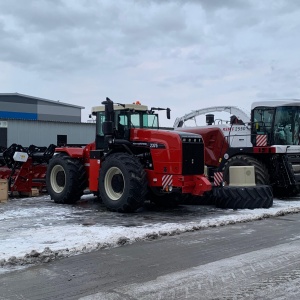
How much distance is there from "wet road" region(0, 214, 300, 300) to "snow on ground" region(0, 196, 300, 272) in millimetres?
347

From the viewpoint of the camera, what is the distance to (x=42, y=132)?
35.5 meters

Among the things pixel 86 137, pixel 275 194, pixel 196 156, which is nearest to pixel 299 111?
pixel 275 194

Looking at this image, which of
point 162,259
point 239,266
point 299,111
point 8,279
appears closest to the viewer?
point 8,279

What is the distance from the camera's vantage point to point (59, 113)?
58625 millimetres

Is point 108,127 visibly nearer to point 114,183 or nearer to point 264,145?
point 114,183

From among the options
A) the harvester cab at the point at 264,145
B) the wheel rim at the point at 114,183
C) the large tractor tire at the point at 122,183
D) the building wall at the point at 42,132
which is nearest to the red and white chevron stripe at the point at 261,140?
the harvester cab at the point at 264,145

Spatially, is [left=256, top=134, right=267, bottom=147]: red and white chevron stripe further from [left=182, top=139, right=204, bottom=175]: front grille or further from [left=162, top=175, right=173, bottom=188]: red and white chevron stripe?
[left=162, top=175, right=173, bottom=188]: red and white chevron stripe

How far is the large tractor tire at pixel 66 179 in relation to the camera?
43.3 ft

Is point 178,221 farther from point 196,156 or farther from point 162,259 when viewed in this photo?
point 162,259

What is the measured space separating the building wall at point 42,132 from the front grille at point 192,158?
2369cm

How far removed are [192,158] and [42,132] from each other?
84.6 ft

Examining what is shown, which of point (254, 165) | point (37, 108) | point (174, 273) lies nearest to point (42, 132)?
point (37, 108)

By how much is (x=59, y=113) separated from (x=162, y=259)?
53361 millimetres

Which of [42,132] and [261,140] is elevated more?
[42,132]
